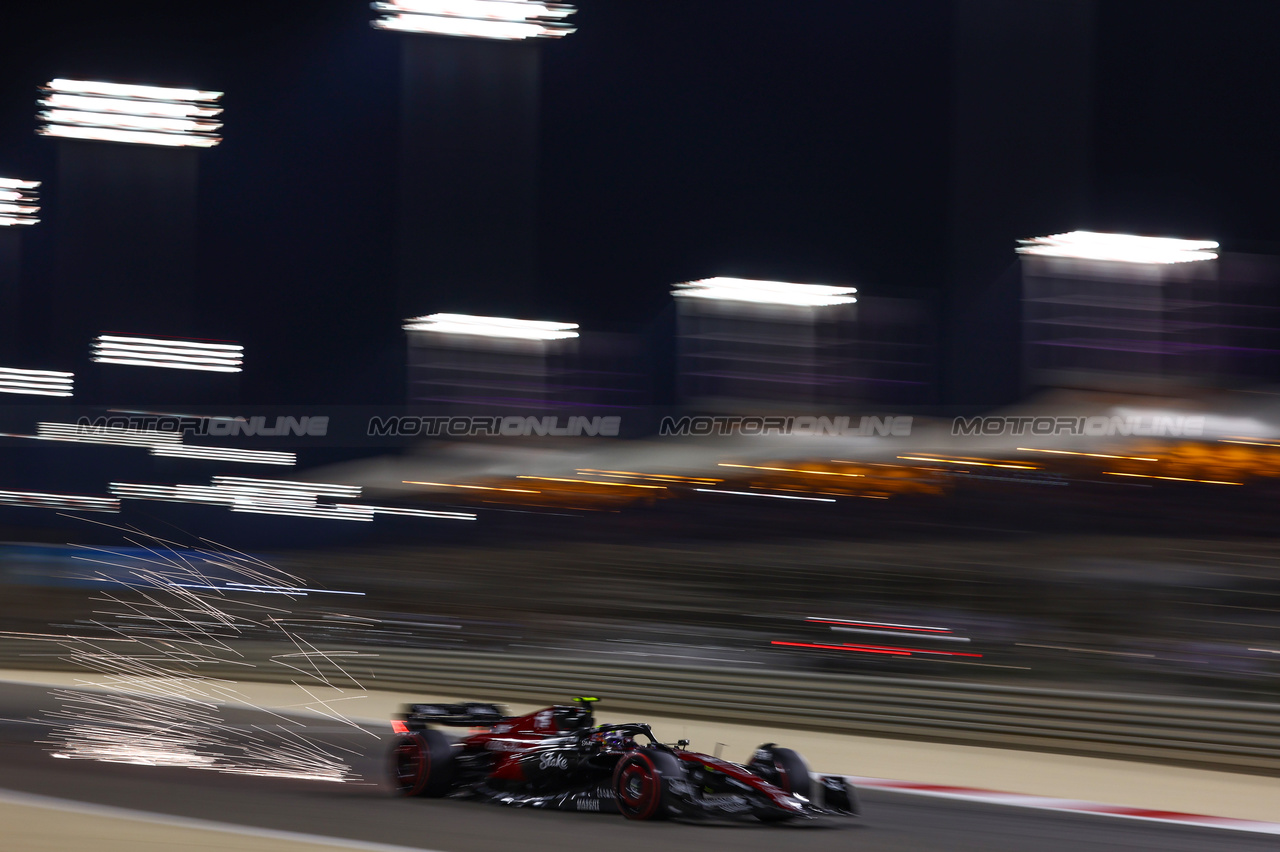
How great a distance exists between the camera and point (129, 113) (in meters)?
22.5

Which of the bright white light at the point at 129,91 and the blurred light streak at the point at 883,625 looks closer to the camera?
the blurred light streak at the point at 883,625

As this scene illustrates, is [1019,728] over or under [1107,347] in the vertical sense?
under

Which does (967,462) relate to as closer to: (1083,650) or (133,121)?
(1083,650)

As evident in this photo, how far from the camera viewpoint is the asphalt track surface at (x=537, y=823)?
19.0 feet

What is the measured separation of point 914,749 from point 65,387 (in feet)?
69.8

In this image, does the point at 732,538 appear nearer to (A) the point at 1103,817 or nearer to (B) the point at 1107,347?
(B) the point at 1107,347

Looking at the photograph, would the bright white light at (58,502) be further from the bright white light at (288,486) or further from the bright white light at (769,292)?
the bright white light at (769,292)

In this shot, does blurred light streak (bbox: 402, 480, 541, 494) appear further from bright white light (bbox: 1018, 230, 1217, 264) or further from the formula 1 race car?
the formula 1 race car

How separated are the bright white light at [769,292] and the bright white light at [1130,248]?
2760 millimetres

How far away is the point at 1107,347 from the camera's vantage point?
12.7 metres

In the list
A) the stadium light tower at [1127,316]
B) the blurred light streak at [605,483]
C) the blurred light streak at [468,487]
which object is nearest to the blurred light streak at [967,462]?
the stadium light tower at [1127,316]

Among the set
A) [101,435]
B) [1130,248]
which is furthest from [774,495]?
[101,435]

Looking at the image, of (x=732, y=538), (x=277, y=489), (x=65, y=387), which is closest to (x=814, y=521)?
(x=732, y=538)
